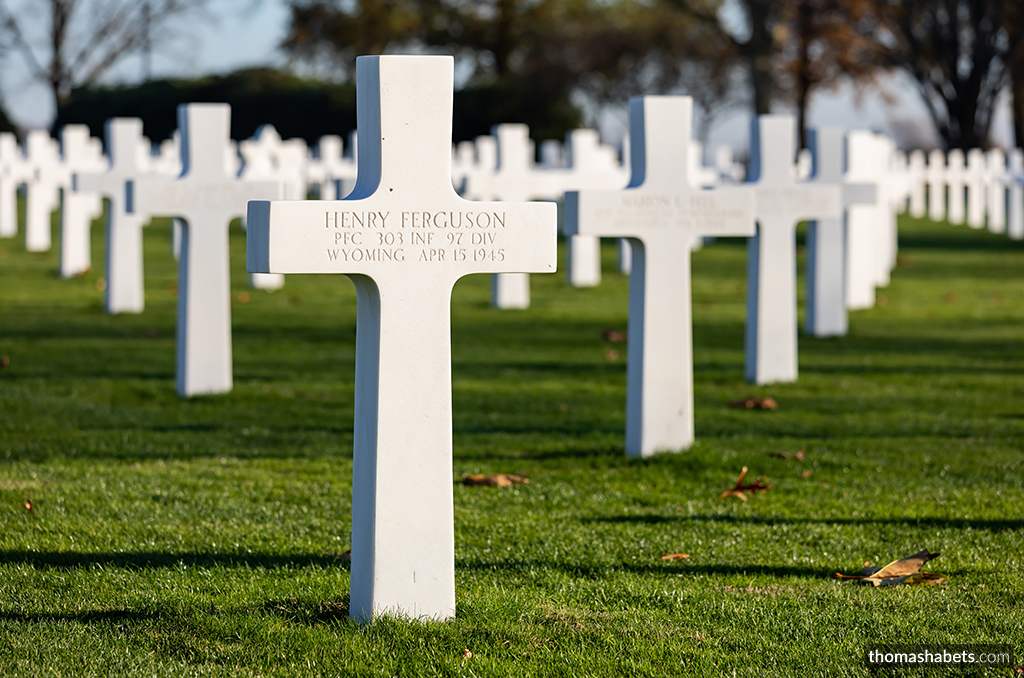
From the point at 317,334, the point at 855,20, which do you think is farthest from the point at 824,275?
the point at 855,20

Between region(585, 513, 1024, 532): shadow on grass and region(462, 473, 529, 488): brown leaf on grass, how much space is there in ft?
2.31

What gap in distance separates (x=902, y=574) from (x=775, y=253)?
4.70m

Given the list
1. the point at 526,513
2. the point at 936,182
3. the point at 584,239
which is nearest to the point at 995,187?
the point at 936,182

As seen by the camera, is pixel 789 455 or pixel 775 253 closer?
pixel 789 455

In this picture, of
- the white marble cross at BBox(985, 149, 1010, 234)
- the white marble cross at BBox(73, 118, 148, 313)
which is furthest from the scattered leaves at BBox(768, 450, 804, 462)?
the white marble cross at BBox(985, 149, 1010, 234)

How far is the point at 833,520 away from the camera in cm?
560

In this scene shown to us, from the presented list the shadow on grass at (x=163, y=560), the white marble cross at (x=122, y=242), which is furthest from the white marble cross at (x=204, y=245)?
the shadow on grass at (x=163, y=560)

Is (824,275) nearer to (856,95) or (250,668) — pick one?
Answer: (250,668)

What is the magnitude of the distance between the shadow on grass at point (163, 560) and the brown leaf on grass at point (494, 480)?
1378 millimetres

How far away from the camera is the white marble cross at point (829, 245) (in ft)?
35.8

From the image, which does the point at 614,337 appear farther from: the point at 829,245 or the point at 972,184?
the point at 972,184

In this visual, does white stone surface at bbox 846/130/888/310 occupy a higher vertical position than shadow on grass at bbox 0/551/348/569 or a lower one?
higher

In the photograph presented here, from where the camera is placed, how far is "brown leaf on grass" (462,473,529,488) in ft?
20.4

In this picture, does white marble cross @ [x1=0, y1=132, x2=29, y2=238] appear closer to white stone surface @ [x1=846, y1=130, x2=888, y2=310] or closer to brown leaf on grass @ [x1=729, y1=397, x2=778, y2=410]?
white stone surface @ [x1=846, y1=130, x2=888, y2=310]
